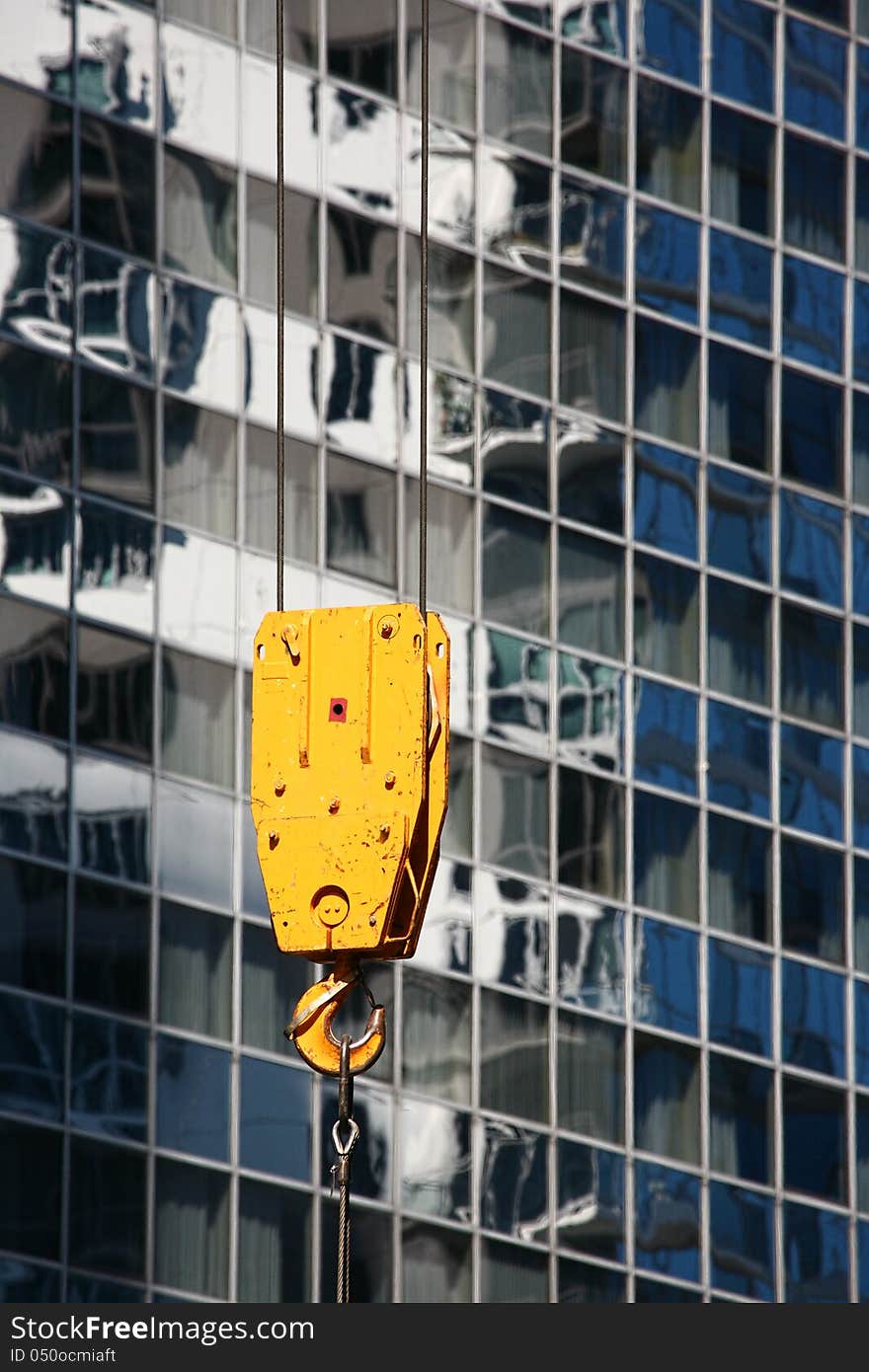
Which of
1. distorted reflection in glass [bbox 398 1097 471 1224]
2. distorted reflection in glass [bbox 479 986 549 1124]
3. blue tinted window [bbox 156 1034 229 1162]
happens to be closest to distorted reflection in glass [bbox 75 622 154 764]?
blue tinted window [bbox 156 1034 229 1162]

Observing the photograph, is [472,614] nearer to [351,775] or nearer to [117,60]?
A: [117,60]

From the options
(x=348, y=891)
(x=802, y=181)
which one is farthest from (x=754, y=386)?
(x=348, y=891)

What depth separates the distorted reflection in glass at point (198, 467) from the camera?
165ft

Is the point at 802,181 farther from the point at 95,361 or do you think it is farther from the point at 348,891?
the point at 348,891

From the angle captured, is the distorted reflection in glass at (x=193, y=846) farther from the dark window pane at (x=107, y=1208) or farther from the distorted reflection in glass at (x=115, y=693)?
the dark window pane at (x=107, y=1208)

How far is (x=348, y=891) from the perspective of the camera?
24.1 metres

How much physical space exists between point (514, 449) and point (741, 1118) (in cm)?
898

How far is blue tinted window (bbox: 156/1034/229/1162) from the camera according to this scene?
48250 mm

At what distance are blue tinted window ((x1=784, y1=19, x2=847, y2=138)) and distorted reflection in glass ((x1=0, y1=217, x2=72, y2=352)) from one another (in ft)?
42.0

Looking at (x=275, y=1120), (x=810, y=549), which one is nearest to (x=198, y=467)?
(x=275, y=1120)

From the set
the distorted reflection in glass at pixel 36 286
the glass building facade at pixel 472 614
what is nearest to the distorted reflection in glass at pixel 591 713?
the glass building facade at pixel 472 614

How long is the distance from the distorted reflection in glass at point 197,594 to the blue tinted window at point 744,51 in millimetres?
11078

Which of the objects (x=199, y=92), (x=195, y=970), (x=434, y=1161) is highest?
(x=199, y=92)

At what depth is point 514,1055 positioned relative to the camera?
52188 millimetres
